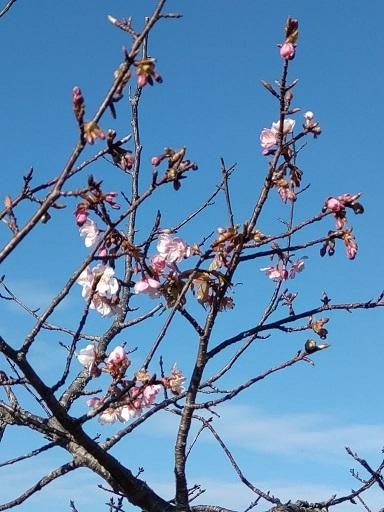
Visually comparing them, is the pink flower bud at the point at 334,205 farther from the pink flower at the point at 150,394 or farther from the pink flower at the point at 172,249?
the pink flower at the point at 150,394

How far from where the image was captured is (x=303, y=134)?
2736mm

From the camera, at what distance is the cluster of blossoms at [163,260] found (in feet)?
8.53

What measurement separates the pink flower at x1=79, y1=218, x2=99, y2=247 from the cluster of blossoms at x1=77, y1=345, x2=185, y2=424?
→ 41 centimetres

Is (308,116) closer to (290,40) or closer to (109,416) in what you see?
(290,40)

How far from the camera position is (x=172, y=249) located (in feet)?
8.93

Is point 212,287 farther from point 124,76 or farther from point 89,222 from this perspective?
point 124,76

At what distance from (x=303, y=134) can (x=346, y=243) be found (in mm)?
470

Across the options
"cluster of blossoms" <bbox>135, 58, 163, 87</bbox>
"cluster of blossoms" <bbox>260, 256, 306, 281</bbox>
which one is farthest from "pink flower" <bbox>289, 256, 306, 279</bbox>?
"cluster of blossoms" <bbox>135, 58, 163, 87</bbox>

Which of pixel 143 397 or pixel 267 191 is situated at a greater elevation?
pixel 267 191

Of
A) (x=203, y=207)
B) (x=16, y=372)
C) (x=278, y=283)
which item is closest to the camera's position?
(x=16, y=372)

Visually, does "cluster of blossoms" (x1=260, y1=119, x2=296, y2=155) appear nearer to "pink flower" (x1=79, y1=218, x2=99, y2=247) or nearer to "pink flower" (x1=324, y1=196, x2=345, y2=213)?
"pink flower" (x1=324, y1=196, x2=345, y2=213)

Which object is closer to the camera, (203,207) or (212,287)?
(212,287)

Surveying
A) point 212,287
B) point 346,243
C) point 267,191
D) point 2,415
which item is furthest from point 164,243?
point 2,415

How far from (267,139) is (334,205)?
399mm
